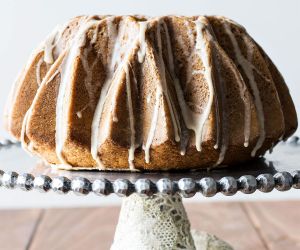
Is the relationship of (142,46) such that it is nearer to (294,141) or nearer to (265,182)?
(265,182)

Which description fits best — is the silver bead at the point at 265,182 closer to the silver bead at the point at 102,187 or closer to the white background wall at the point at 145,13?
the silver bead at the point at 102,187

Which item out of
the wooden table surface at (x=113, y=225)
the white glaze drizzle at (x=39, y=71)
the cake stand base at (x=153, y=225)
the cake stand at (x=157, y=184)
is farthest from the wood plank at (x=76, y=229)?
the white glaze drizzle at (x=39, y=71)

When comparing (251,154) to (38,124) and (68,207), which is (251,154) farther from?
(68,207)

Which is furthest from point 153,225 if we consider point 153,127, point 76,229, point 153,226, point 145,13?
point 145,13

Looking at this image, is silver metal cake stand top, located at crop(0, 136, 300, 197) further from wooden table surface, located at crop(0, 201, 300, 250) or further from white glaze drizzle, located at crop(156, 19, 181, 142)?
wooden table surface, located at crop(0, 201, 300, 250)

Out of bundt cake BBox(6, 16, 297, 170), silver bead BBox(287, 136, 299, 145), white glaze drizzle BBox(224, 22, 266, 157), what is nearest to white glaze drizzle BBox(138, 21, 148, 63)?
bundt cake BBox(6, 16, 297, 170)

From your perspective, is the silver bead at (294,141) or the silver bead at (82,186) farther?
the silver bead at (294,141)
